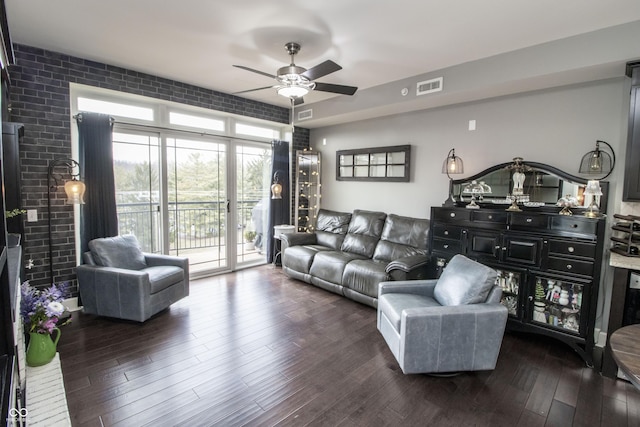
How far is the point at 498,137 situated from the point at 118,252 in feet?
15.4

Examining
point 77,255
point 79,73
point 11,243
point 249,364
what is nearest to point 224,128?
point 79,73

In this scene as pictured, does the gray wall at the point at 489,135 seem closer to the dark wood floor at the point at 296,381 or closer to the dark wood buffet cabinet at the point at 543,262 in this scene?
the dark wood buffet cabinet at the point at 543,262

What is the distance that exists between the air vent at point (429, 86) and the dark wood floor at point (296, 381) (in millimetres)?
2818

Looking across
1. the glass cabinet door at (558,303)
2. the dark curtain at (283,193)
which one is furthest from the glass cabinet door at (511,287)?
the dark curtain at (283,193)

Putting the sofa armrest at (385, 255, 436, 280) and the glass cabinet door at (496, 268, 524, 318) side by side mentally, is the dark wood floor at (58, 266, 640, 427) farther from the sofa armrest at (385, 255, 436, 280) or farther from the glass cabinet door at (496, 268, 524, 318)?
the sofa armrest at (385, 255, 436, 280)

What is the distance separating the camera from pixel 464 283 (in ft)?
8.71

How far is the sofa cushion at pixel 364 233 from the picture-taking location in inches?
183

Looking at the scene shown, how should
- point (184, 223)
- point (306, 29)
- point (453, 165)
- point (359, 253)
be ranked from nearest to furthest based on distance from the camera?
point (306, 29)
point (453, 165)
point (359, 253)
point (184, 223)

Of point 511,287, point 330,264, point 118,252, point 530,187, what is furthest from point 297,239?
point 530,187

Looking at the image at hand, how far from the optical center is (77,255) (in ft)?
12.2

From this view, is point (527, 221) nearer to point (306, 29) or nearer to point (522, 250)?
point (522, 250)

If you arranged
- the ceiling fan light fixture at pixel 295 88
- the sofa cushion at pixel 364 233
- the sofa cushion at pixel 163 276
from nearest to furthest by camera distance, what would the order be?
1. the ceiling fan light fixture at pixel 295 88
2. the sofa cushion at pixel 163 276
3. the sofa cushion at pixel 364 233

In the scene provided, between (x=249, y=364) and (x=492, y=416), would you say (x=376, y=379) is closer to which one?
(x=492, y=416)

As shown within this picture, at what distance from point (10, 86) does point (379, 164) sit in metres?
4.57
